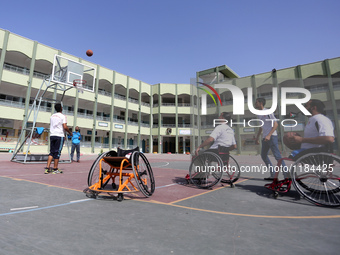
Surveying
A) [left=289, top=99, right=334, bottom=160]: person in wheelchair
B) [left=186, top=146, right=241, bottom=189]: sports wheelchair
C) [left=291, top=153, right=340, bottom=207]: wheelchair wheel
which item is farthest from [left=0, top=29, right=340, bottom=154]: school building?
[left=186, top=146, right=241, bottom=189]: sports wheelchair

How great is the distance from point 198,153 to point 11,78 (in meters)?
27.0

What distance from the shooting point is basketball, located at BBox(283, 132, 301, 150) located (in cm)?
395

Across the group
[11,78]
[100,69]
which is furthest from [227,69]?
[11,78]

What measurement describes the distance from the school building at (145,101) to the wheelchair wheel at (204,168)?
2.43 feet

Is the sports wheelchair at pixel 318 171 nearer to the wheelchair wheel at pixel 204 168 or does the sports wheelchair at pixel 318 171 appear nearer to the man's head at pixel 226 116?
the wheelchair wheel at pixel 204 168

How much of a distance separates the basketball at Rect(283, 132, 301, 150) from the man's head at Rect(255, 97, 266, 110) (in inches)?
36.1

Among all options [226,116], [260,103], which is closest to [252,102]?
[260,103]

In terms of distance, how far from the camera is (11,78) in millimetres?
23500

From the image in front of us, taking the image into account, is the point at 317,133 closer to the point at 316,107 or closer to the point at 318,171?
the point at 316,107

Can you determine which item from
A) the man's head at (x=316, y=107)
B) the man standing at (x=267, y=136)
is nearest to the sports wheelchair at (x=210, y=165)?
the man standing at (x=267, y=136)

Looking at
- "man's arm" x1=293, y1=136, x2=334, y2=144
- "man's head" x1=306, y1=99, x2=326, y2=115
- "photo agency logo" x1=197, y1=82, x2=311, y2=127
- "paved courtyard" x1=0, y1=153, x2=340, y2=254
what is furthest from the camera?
"photo agency logo" x1=197, y1=82, x2=311, y2=127

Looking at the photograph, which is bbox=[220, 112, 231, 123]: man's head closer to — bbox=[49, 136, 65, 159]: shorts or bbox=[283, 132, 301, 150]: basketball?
bbox=[283, 132, 301, 150]: basketball

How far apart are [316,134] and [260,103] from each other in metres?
Result: 1.55

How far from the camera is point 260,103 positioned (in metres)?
4.99
